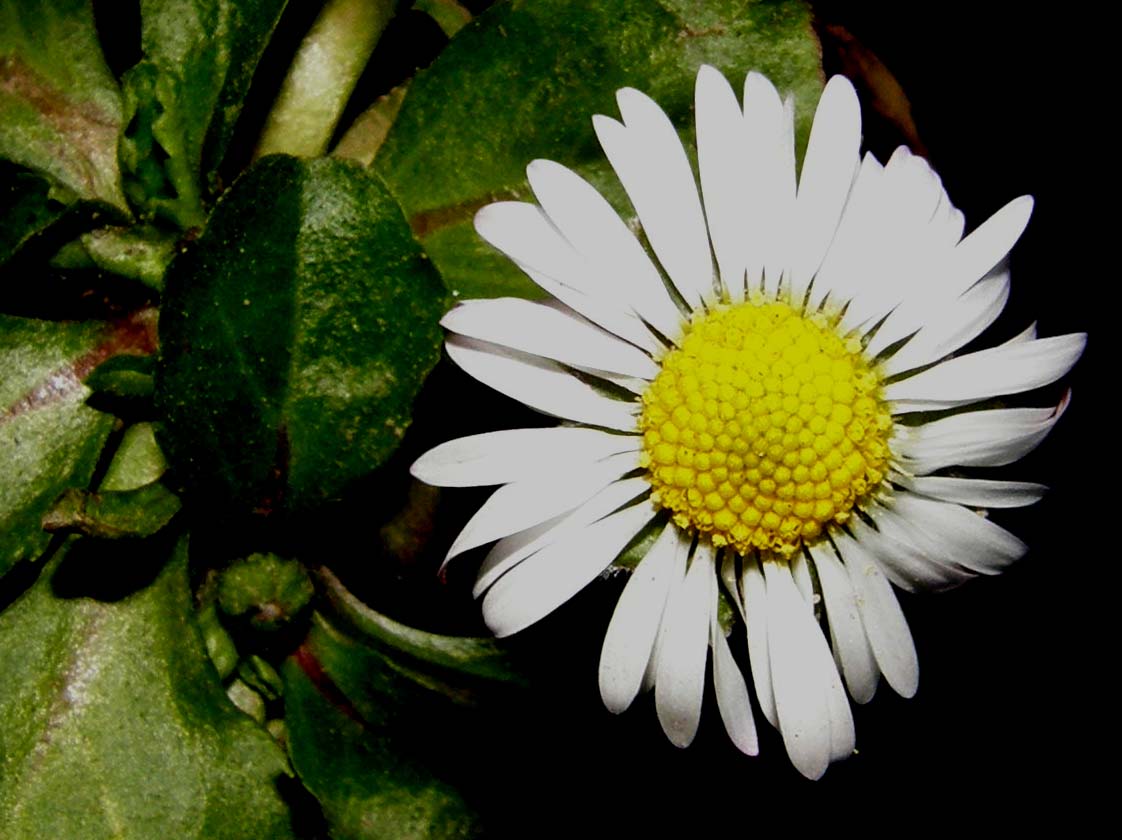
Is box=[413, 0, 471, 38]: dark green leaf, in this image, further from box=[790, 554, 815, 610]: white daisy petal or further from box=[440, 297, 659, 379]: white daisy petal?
box=[790, 554, 815, 610]: white daisy petal

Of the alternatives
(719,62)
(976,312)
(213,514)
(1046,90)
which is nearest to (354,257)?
(213,514)

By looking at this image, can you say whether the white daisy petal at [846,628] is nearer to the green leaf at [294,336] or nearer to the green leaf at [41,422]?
the green leaf at [294,336]

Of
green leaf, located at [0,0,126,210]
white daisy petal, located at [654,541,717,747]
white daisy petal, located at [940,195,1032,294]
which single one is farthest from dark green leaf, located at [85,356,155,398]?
white daisy petal, located at [940,195,1032,294]

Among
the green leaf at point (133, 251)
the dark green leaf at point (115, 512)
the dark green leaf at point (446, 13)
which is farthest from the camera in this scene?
the dark green leaf at point (446, 13)

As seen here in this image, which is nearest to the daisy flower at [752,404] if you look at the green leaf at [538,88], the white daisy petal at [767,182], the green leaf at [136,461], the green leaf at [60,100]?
the white daisy petal at [767,182]

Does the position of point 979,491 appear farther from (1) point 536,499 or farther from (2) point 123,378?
(2) point 123,378

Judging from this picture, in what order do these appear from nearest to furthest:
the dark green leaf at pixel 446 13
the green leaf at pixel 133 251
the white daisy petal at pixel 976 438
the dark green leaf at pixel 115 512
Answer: the white daisy petal at pixel 976 438, the dark green leaf at pixel 115 512, the green leaf at pixel 133 251, the dark green leaf at pixel 446 13
